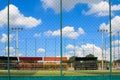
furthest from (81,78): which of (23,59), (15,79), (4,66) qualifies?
(23,59)

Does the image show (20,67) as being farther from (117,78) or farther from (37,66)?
(117,78)

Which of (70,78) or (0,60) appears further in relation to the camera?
(0,60)

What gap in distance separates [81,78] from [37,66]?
30964 mm

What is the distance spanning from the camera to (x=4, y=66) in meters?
46.9

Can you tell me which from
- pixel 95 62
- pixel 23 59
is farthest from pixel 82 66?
pixel 23 59

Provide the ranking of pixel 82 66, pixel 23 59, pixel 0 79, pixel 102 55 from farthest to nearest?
pixel 23 59 < pixel 82 66 < pixel 102 55 < pixel 0 79

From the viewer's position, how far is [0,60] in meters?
46.8

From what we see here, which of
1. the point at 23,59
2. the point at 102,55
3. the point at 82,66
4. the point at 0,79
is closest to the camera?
the point at 0,79

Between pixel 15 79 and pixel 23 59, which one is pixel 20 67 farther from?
pixel 15 79

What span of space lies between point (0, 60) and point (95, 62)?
43.0 feet

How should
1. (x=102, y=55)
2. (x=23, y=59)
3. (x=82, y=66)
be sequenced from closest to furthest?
(x=102, y=55) → (x=82, y=66) → (x=23, y=59)

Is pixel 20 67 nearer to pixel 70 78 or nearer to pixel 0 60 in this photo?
pixel 0 60

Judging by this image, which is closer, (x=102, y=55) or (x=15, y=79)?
(x=15, y=79)

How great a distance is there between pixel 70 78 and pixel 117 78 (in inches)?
89.0
